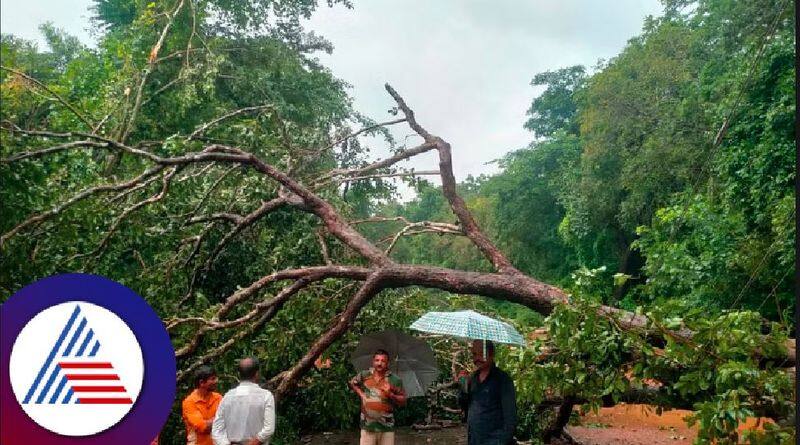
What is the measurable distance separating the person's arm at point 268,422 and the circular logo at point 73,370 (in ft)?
1.72

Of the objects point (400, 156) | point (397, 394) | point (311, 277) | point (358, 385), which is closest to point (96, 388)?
point (358, 385)

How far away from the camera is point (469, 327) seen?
4.48 metres

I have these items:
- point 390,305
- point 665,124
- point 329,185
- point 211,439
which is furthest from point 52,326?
point 665,124

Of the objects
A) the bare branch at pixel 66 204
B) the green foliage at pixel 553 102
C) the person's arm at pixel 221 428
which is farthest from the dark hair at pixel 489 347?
the green foliage at pixel 553 102

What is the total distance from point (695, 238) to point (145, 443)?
10814 mm

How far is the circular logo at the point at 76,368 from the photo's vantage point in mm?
3785

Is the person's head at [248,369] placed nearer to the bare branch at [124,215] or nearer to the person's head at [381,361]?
the person's head at [381,361]

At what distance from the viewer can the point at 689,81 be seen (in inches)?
655

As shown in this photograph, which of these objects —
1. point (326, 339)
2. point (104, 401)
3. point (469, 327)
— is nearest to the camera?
point (104, 401)

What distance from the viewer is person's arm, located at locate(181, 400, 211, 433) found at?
419 cm

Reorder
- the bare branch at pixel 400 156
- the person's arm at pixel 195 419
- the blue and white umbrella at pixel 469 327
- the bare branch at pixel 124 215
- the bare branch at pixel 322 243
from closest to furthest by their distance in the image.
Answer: the person's arm at pixel 195 419, the blue and white umbrella at pixel 469 327, the bare branch at pixel 124 215, the bare branch at pixel 400 156, the bare branch at pixel 322 243

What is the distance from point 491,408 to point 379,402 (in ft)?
2.54

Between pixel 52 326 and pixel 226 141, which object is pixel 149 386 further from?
pixel 226 141

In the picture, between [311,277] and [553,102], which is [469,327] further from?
[553,102]
